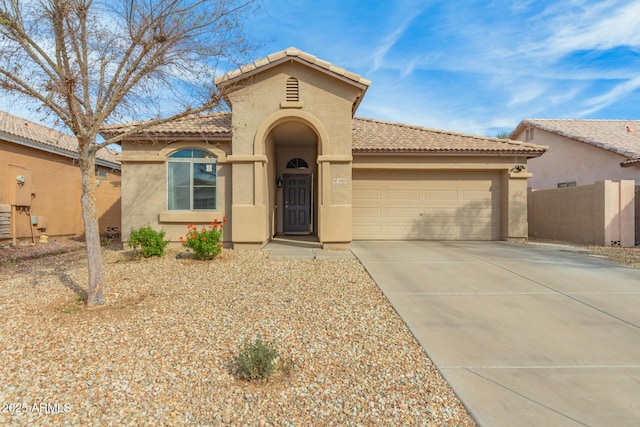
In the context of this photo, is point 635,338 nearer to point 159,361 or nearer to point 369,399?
point 369,399

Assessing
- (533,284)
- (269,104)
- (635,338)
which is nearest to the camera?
(635,338)

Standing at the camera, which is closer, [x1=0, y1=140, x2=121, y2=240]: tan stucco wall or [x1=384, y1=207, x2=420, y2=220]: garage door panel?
[x1=0, y1=140, x2=121, y2=240]: tan stucco wall

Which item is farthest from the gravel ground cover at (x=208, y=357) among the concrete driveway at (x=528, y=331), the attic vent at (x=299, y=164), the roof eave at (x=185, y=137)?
the attic vent at (x=299, y=164)

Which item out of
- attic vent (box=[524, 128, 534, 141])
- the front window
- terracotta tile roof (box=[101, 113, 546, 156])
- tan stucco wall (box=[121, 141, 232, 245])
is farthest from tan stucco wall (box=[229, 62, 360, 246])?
attic vent (box=[524, 128, 534, 141])

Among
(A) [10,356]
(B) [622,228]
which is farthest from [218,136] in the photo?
(B) [622,228]

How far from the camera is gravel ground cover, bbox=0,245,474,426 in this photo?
2.88 meters

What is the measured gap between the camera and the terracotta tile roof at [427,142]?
39.1 ft

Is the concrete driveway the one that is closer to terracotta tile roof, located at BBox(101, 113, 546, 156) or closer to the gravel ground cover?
the gravel ground cover

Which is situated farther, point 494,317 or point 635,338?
point 494,317

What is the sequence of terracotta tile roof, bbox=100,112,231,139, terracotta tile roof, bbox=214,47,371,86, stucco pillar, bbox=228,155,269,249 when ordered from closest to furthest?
1. terracotta tile roof, bbox=214,47,371,86
2. stucco pillar, bbox=228,155,269,249
3. terracotta tile roof, bbox=100,112,231,139

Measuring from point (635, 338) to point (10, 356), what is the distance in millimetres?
7206

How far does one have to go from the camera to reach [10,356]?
3.77m

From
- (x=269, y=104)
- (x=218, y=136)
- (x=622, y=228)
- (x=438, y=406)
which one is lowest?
(x=438, y=406)

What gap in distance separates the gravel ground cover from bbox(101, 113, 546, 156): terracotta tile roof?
16.9 feet
